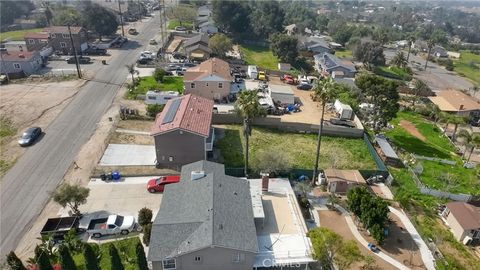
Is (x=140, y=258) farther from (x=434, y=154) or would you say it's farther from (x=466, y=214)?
(x=434, y=154)

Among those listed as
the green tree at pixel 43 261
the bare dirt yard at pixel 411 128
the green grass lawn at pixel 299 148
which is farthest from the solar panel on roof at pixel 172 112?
the bare dirt yard at pixel 411 128

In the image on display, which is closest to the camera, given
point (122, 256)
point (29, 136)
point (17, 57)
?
point (122, 256)

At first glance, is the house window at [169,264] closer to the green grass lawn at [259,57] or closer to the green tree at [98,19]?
the green grass lawn at [259,57]

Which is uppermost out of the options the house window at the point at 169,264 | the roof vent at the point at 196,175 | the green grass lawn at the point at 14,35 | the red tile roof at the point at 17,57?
the red tile roof at the point at 17,57

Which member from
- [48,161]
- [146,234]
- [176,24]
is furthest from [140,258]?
[176,24]

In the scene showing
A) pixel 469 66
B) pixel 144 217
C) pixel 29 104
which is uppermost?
pixel 29 104

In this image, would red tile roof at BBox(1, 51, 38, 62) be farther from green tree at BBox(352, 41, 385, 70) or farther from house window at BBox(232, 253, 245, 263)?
green tree at BBox(352, 41, 385, 70)
